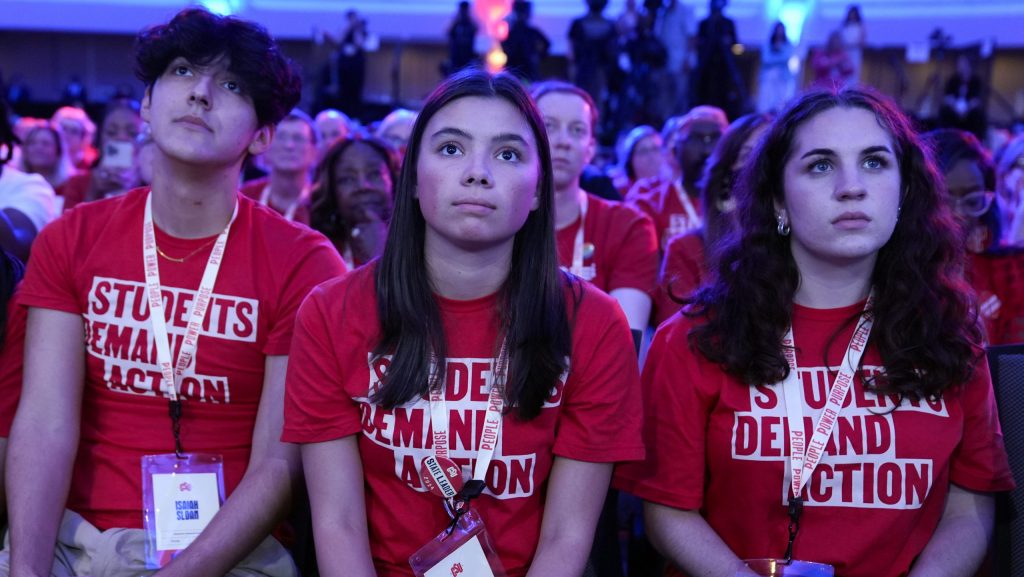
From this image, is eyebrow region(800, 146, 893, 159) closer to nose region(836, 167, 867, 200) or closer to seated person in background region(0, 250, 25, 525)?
nose region(836, 167, 867, 200)

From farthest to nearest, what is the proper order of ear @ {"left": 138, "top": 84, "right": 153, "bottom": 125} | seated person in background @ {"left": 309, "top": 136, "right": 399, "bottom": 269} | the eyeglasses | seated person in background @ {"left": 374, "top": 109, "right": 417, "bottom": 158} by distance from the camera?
seated person in background @ {"left": 374, "top": 109, "right": 417, "bottom": 158}
seated person in background @ {"left": 309, "top": 136, "right": 399, "bottom": 269}
the eyeglasses
ear @ {"left": 138, "top": 84, "right": 153, "bottom": 125}

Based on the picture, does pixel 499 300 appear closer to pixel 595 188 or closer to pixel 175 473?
pixel 175 473

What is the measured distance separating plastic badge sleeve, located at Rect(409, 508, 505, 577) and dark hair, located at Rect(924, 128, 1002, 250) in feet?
7.04

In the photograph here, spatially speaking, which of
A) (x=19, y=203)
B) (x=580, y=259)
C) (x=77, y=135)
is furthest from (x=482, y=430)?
(x=77, y=135)

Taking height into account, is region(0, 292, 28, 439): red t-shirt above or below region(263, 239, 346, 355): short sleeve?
below

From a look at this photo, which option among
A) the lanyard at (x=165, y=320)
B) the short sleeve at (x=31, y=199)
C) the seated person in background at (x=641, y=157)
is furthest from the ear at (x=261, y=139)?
the seated person in background at (x=641, y=157)

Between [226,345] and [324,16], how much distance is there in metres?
17.1

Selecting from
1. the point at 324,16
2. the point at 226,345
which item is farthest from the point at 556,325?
the point at 324,16

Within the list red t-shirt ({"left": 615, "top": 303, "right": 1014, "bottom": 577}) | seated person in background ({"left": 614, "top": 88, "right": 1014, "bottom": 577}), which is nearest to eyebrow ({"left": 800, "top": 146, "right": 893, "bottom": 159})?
seated person in background ({"left": 614, "top": 88, "right": 1014, "bottom": 577})

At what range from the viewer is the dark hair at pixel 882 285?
1963 millimetres

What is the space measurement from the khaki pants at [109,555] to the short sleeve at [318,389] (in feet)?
1.22

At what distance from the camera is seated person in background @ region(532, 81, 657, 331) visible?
143 inches

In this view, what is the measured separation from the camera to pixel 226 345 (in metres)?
2.18

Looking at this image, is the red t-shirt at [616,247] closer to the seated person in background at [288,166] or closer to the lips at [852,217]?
the lips at [852,217]
